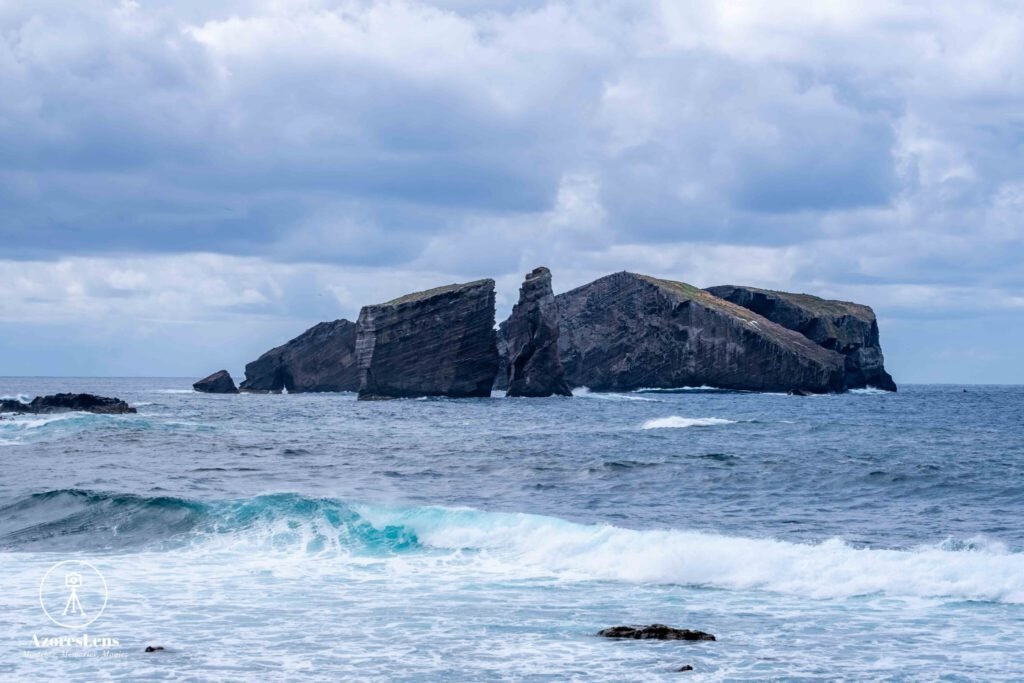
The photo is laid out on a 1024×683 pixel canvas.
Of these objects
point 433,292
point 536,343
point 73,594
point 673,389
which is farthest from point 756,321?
point 73,594

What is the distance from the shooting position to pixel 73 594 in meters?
19.6

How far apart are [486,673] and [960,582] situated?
32.3ft

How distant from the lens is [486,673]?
1446 cm

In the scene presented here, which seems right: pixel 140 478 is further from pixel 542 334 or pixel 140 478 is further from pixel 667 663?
pixel 542 334

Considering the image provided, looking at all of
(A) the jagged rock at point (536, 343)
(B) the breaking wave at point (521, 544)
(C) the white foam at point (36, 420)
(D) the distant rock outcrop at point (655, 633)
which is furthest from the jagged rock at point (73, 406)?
(D) the distant rock outcrop at point (655, 633)

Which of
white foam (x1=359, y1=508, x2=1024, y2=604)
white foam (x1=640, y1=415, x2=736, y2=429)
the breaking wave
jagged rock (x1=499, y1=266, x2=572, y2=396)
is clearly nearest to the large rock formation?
jagged rock (x1=499, y1=266, x2=572, y2=396)

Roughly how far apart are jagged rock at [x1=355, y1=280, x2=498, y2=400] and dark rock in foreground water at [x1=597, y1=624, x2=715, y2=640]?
3819 inches

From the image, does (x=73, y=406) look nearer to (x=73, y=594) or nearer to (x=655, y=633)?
(x=73, y=594)

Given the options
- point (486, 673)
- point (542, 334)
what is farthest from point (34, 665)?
point (542, 334)

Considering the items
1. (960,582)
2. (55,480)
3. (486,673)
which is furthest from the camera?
(55,480)

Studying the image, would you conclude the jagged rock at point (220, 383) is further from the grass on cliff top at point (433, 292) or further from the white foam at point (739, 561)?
the white foam at point (739, 561)

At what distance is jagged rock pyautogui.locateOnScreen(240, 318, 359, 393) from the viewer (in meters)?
150

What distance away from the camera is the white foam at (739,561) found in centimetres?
2011

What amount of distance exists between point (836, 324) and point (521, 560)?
5807 inches
